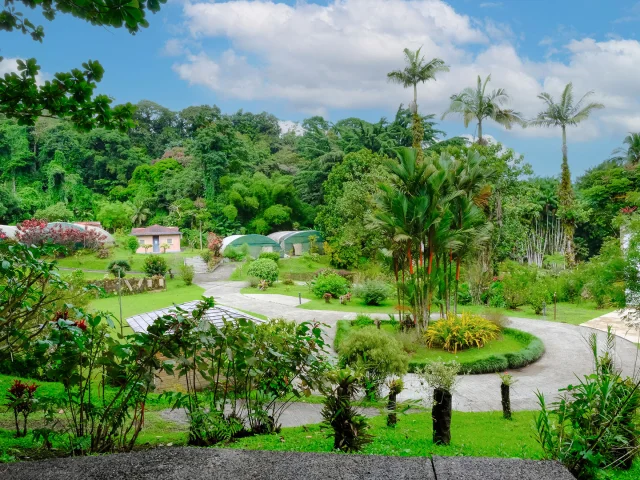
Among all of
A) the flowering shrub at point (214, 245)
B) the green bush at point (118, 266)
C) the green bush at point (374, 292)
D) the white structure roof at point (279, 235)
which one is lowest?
the green bush at point (374, 292)

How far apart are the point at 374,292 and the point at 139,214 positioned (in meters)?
17.5

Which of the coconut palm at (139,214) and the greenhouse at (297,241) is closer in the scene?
the greenhouse at (297,241)

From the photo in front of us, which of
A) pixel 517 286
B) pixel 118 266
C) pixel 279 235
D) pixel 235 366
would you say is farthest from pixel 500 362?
pixel 279 235

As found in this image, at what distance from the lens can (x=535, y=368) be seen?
8.38 meters

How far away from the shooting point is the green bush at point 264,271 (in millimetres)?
18672

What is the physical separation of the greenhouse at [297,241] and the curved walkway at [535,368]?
510 inches

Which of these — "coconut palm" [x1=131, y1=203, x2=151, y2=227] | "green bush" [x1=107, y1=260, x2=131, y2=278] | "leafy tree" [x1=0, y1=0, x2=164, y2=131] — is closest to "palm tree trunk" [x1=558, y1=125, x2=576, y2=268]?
"green bush" [x1=107, y1=260, x2=131, y2=278]

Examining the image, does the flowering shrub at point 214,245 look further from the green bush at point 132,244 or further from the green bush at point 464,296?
the green bush at point 464,296

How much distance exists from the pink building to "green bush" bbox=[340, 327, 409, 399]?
19.9m

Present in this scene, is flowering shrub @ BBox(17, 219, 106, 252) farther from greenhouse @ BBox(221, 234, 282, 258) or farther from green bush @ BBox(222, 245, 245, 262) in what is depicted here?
greenhouse @ BBox(221, 234, 282, 258)

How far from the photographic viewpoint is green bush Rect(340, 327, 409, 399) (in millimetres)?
6695

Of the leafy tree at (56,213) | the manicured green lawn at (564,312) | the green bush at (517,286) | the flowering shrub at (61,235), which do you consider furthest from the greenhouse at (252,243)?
the green bush at (517,286)

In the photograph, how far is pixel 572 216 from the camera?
20.5 metres

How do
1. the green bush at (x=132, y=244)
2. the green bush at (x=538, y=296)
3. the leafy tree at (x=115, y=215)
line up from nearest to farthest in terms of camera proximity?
the green bush at (x=538, y=296), the green bush at (x=132, y=244), the leafy tree at (x=115, y=215)
